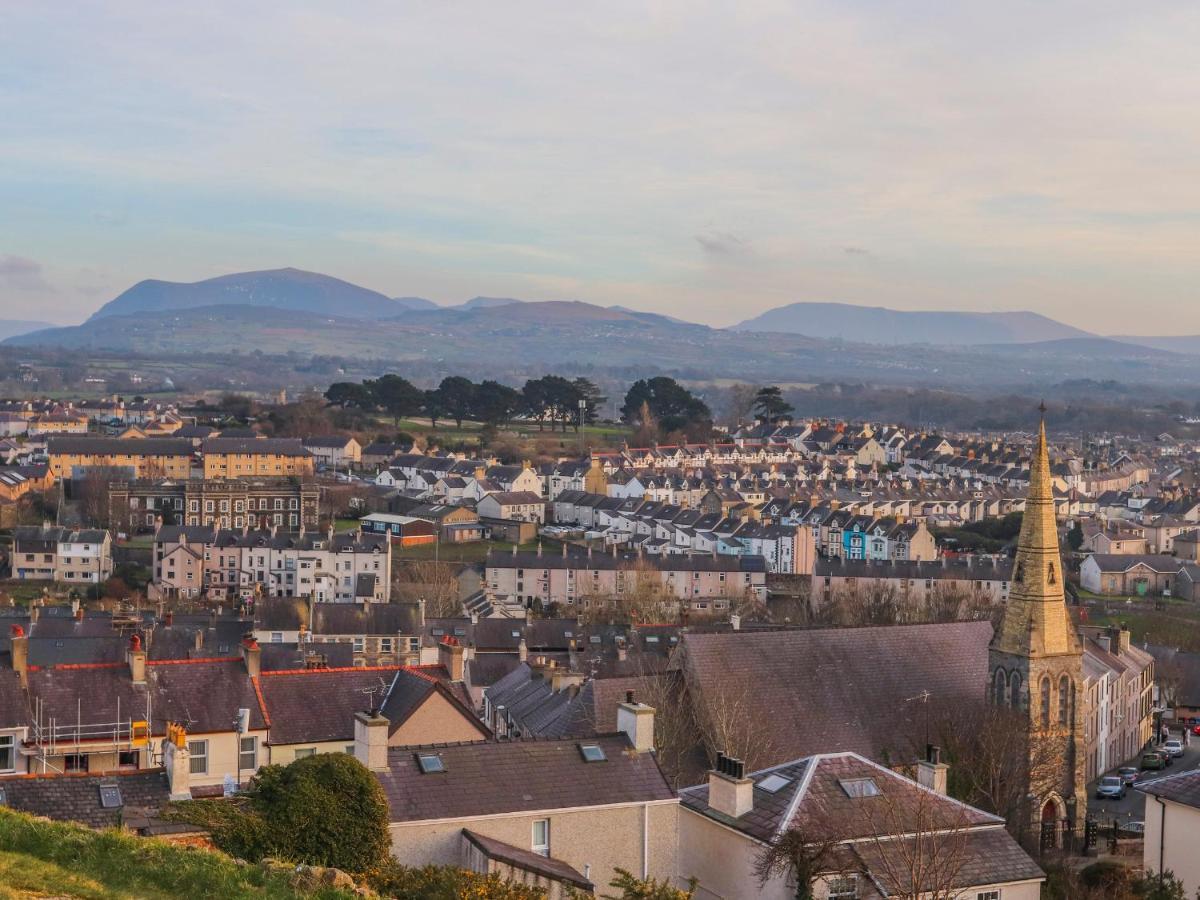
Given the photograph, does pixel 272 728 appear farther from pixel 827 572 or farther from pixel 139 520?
pixel 139 520

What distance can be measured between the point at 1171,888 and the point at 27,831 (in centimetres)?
1312

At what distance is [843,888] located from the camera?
15859mm

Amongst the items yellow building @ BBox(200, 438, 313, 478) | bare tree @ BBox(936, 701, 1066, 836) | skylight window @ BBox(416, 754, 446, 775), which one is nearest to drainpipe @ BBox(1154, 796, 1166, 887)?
bare tree @ BBox(936, 701, 1066, 836)

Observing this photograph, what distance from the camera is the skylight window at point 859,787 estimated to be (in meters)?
17.3

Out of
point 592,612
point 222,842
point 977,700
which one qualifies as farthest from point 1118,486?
point 222,842

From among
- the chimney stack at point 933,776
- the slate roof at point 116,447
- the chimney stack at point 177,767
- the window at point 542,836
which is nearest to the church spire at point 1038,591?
the chimney stack at point 933,776

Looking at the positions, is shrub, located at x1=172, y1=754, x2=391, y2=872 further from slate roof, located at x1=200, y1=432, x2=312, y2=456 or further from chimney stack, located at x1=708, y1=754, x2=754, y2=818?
slate roof, located at x1=200, y1=432, x2=312, y2=456

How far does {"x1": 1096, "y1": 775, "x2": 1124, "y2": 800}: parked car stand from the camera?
31969 mm

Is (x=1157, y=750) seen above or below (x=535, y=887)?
below

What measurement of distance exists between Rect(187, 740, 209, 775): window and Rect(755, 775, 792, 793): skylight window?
8.23 m

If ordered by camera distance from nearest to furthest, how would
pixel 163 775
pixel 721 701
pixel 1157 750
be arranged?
pixel 163 775, pixel 721 701, pixel 1157 750

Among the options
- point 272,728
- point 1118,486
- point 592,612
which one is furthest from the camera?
point 1118,486

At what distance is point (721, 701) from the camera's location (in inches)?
1008

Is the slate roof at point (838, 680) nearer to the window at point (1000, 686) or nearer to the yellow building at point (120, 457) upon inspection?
the window at point (1000, 686)
